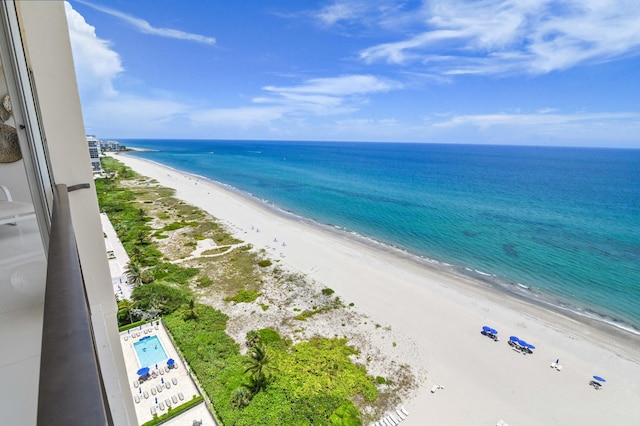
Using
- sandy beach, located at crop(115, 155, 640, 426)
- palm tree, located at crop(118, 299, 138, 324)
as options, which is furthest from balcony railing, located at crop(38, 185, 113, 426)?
palm tree, located at crop(118, 299, 138, 324)

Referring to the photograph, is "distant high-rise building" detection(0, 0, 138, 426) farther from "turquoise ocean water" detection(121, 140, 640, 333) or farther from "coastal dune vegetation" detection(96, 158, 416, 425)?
"turquoise ocean water" detection(121, 140, 640, 333)

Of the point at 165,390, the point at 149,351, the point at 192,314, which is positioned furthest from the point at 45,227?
the point at 192,314

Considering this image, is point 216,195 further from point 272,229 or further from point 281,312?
point 281,312

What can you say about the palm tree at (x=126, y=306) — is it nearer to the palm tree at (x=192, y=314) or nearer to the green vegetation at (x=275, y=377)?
the green vegetation at (x=275, y=377)

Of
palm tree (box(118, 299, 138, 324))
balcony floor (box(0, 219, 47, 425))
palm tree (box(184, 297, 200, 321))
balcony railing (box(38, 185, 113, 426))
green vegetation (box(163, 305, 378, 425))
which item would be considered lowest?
green vegetation (box(163, 305, 378, 425))

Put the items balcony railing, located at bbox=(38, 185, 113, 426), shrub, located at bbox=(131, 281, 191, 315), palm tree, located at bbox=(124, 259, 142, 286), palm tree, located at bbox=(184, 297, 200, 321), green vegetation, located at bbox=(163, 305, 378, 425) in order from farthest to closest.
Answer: palm tree, located at bbox=(124, 259, 142, 286) < shrub, located at bbox=(131, 281, 191, 315) < palm tree, located at bbox=(184, 297, 200, 321) < green vegetation, located at bbox=(163, 305, 378, 425) < balcony railing, located at bbox=(38, 185, 113, 426)

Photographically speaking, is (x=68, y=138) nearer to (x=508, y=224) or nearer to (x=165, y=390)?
(x=165, y=390)

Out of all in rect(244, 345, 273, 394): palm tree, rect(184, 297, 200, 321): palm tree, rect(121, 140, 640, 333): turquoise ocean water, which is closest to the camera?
rect(244, 345, 273, 394): palm tree
